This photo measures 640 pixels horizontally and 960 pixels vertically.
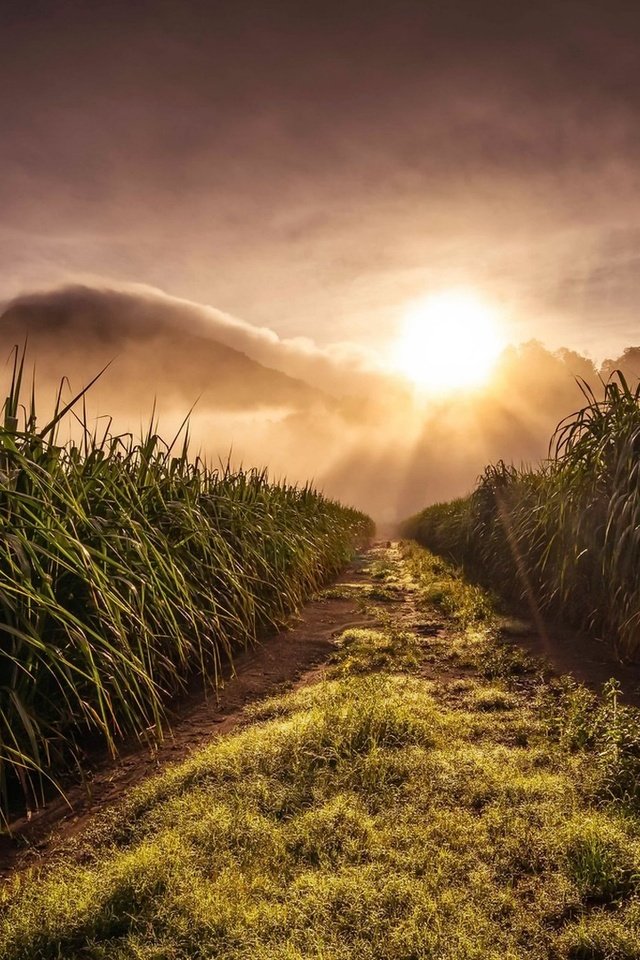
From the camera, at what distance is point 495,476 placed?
9648 millimetres

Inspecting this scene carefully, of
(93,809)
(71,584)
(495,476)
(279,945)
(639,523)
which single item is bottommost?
(93,809)

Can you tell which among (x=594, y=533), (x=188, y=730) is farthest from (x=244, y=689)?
(x=594, y=533)

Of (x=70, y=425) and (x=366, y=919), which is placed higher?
(x=70, y=425)

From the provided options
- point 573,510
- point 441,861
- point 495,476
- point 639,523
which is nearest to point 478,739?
point 441,861

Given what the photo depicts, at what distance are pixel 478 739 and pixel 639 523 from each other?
6.09 ft

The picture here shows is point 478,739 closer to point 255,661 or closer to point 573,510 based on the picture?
point 255,661

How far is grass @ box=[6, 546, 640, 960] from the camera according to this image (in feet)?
4.91

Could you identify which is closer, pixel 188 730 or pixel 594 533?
pixel 188 730

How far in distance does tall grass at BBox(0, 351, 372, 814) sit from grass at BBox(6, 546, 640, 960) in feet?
1.48

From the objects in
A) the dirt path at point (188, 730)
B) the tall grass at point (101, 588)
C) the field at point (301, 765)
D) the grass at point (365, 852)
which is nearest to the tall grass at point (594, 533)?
the field at point (301, 765)

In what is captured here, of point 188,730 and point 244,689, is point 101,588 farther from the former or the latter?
point 244,689

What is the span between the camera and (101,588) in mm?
2537

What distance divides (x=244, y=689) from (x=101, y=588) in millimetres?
1602

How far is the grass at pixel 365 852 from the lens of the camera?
4.91 feet
